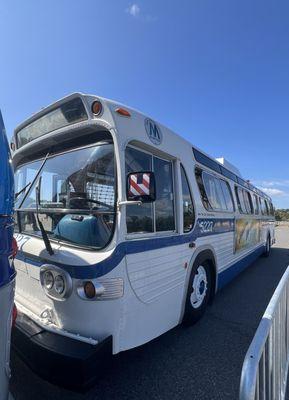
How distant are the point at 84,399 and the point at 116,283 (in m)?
1.15

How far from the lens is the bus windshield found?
274 cm

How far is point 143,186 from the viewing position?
2484mm

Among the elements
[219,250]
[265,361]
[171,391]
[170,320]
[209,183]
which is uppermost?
[209,183]

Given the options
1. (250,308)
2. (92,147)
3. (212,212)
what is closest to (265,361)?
(92,147)

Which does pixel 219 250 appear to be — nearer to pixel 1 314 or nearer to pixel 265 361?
pixel 265 361

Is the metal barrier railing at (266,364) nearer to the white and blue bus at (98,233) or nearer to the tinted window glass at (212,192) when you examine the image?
the white and blue bus at (98,233)

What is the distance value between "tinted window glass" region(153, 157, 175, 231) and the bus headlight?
1.12 meters

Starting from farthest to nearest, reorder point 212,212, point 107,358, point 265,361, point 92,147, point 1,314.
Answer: point 212,212 → point 92,147 → point 107,358 → point 265,361 → point 1,314

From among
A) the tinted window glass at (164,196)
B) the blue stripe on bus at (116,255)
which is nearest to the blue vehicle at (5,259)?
the blue stripe on bus at (116,255)

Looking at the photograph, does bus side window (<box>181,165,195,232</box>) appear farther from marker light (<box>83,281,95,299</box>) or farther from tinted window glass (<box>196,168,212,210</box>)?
marker light (<box>83,281,95,299</box>)

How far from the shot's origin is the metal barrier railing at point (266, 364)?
1446 millimetres

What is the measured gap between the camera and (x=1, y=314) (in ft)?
5.73

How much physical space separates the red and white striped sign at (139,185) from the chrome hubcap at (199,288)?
2126mm

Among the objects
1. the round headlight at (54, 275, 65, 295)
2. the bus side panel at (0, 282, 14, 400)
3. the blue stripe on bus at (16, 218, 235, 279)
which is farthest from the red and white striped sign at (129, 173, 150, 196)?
the bus side panel at (0, 282, 14, 400)
